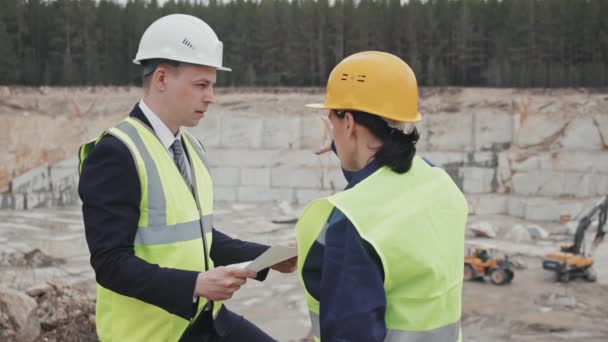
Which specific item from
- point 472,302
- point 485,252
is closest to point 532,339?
point 472,302

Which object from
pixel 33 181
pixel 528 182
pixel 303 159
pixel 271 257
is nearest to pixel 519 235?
pixel 528 182

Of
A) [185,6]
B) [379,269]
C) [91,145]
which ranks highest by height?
[185,6]

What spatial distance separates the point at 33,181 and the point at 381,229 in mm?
18560

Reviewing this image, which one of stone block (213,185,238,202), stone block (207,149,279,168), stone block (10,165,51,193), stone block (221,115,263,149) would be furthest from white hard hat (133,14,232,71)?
stone block (10,165,51,193)

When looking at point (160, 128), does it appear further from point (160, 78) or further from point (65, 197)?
point (65, 197)

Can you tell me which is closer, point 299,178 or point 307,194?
point 307,194

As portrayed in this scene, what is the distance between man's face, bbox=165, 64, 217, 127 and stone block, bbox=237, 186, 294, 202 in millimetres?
15163

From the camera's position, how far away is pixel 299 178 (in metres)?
17.5

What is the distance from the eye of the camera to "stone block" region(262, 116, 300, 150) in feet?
62.1

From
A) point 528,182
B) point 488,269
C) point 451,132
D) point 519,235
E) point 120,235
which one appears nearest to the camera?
point 120,235

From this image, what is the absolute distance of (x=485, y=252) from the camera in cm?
955

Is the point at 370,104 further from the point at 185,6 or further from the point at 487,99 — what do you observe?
the point at 185,6

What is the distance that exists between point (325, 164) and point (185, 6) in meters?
8.81

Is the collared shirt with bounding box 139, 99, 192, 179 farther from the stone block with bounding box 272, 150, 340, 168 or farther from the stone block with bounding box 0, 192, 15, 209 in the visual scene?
the stone block with bounding box 0, 192, 15, 209
